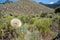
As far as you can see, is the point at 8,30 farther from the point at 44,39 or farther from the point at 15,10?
the point at 15,10

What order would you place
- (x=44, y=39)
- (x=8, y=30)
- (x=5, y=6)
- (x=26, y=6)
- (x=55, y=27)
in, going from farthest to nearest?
(x=26, y=6)
(x=5, y=6)
(x=55, y=27)
(x=8, y=30)
(x=44, y=39)

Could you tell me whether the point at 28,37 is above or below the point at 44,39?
above

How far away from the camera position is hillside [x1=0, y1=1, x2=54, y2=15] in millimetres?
15172

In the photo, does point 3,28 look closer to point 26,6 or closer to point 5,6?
point 5,6

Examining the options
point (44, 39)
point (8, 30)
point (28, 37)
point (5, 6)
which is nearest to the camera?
point (28, 37)

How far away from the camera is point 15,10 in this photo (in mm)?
15531

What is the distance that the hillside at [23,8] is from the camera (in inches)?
597

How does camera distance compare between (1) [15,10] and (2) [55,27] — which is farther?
(1) [15,10]

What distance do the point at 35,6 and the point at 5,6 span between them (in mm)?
3038

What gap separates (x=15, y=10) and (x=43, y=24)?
6.57 meters

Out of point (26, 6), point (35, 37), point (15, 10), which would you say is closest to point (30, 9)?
point (26, 6)

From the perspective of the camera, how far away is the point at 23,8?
652 inches

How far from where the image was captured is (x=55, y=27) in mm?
9812

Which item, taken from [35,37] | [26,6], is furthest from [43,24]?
[26,6]
